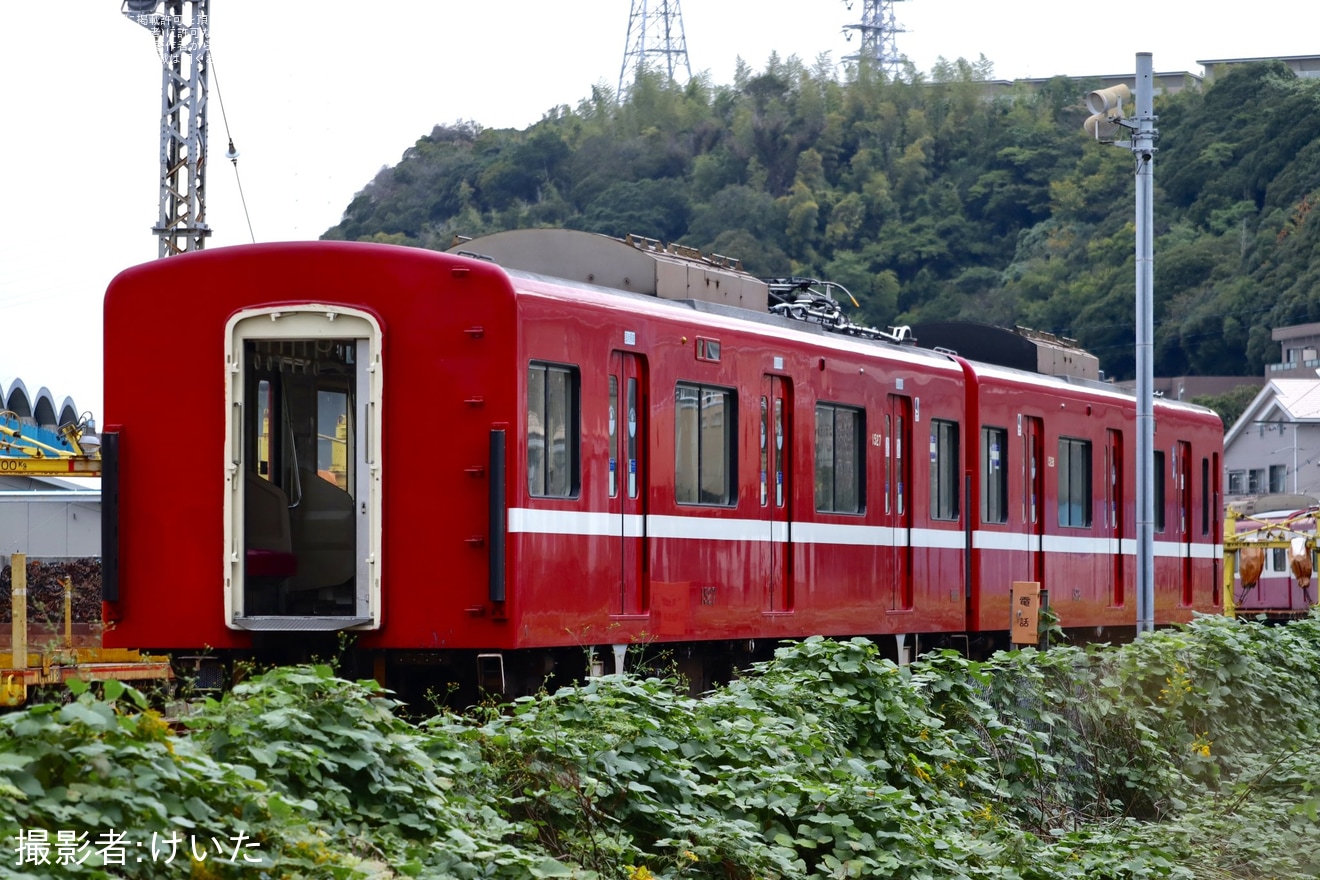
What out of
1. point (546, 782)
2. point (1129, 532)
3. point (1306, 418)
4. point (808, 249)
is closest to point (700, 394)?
point (546, 782)

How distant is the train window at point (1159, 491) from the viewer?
65.5 feet

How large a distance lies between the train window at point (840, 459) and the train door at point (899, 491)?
1.48 feet

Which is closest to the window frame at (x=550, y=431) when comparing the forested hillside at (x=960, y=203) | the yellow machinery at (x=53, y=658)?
the yellow machinery at (x=53, y=658)

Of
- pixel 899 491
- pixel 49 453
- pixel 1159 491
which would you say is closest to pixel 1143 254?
pixel 899 491

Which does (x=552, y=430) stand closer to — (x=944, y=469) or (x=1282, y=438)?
Result: (x=944, y=469)

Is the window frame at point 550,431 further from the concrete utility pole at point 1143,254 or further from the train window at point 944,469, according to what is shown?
the concrete utility pole at point 1143,254

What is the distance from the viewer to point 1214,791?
11.9m

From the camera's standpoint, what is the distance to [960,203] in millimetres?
84938

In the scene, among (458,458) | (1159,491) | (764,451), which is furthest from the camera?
(1159,491)

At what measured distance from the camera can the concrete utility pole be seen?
1547 cm

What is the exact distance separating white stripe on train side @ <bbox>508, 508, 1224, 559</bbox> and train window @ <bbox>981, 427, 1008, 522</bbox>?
191 millimetres

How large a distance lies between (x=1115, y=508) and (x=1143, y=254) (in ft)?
13.6

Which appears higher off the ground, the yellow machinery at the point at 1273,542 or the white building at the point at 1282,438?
the white building at the point at 1282,438

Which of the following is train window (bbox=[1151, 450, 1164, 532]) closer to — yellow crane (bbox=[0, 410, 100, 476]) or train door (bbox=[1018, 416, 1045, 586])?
train door (bbox=[1018, 416, 1045, 586])
